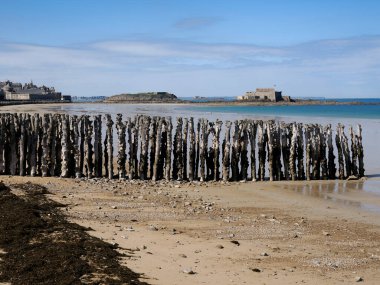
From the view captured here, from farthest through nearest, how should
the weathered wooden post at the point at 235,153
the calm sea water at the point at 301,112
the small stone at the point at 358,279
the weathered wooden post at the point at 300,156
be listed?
1. the calm sea water at the point at 301,112
2. the weathered wooden post at the point at 300,156
3. the weathered wooden post at the point at 235,153
4. the small stone at the point at 358,279

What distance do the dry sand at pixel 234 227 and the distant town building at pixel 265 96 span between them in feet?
376

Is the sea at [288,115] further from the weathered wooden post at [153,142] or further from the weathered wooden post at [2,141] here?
the weathered wooden post at [2,141]

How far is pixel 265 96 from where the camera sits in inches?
5094

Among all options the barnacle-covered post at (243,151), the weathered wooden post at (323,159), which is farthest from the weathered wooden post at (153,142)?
the weathered wooden post at (323,159)

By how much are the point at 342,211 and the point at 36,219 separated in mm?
5999

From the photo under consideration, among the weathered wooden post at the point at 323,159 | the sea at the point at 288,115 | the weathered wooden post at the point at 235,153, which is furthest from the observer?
the sea at the point at 288,115

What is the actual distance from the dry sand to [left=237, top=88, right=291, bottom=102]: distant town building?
4516 inches

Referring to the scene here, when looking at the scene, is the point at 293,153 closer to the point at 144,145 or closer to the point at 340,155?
the point at 340,155

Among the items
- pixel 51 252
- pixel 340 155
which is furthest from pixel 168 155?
pixel 51 252

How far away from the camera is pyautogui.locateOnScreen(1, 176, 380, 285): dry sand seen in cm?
668

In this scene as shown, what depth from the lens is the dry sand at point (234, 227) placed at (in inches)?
263

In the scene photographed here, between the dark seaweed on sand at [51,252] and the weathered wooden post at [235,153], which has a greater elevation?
the weathered wooden post at [235,153]

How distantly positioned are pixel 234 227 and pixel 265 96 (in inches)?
4817

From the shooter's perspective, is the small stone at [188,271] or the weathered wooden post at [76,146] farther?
the weathered wooden post at [76,146]
